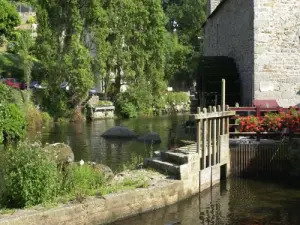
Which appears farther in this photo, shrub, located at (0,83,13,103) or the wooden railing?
shrub, located at (0,83,13,103)

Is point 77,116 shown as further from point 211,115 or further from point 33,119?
point 211,115

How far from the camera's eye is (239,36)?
65.4 ft

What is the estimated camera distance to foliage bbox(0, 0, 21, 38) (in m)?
24.4

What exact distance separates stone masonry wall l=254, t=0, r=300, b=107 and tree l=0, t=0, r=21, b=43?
1327 cm

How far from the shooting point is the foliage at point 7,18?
80.2 ft

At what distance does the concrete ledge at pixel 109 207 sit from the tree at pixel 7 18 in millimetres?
16502

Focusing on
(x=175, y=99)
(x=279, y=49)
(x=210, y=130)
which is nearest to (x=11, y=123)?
(x=210, y=130)

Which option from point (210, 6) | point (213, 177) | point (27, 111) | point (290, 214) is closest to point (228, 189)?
point (213, 177)

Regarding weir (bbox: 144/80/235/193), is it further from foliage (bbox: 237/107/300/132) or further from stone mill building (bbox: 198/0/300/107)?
stone mill building (bbox: 198/0/300/107)

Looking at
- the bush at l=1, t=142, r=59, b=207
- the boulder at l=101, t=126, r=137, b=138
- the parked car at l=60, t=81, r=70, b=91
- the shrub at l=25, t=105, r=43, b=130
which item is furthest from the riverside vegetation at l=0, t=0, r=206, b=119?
the bush at l=1, t=142, r=59, b=207

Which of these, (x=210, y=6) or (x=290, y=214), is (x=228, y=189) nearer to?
(x=290, y=214)

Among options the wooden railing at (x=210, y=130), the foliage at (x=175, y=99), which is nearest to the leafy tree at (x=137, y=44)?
the foliage at (x=175, y=99)

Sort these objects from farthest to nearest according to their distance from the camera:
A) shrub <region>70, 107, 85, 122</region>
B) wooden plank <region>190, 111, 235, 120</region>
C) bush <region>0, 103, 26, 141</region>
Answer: shrub <region>70, 107, 85, 122</region>, bush <region>0, 103, 26, 141</region>, wooden plank <region>190, 111, 235, 120</region>

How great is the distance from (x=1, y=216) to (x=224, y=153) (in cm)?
722
